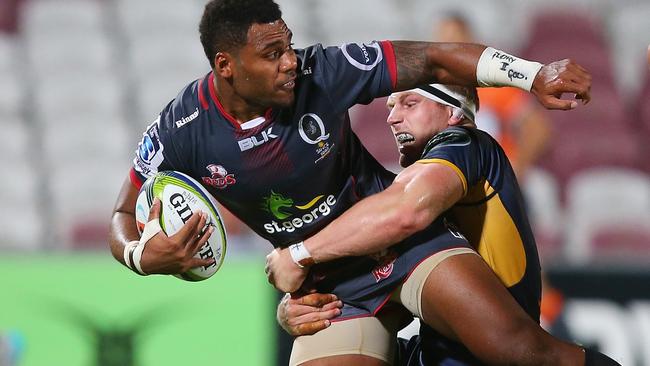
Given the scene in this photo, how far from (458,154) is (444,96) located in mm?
393

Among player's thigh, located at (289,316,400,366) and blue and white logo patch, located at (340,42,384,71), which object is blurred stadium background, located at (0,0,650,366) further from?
blue and white logo patch, located at (340,42,384,71)

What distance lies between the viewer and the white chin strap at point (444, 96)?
13.9 ft

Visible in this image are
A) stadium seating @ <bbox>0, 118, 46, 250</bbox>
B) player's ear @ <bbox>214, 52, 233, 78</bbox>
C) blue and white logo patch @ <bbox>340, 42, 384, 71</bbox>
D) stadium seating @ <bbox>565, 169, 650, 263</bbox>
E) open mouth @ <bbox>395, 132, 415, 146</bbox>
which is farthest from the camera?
stadium seating @ <bbox>0, 118, 46, 250</bbox>

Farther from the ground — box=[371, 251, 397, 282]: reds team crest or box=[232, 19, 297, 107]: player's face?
box=[232, 19, 297, 107]: player's face

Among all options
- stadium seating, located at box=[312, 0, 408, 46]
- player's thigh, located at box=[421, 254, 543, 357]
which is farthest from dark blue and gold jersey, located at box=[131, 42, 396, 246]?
stadium seating, located at box=[312, 0, 408, 46]

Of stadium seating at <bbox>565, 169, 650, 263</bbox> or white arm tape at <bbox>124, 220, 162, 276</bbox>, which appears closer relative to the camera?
white arm tape at <bbox>124, 220, 162, 276</bbox>

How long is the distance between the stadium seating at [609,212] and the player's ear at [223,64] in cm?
437

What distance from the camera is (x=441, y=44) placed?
3.91 metres

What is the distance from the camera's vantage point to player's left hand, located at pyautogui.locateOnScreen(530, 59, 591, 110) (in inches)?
143

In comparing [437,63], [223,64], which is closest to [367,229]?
[437,63]

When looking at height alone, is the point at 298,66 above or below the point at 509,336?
above

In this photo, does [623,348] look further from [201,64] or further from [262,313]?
[201,64]

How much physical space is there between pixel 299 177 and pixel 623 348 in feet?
9.98

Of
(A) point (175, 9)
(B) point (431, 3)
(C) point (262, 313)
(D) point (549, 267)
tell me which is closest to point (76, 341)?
(C) point (262, 313)
